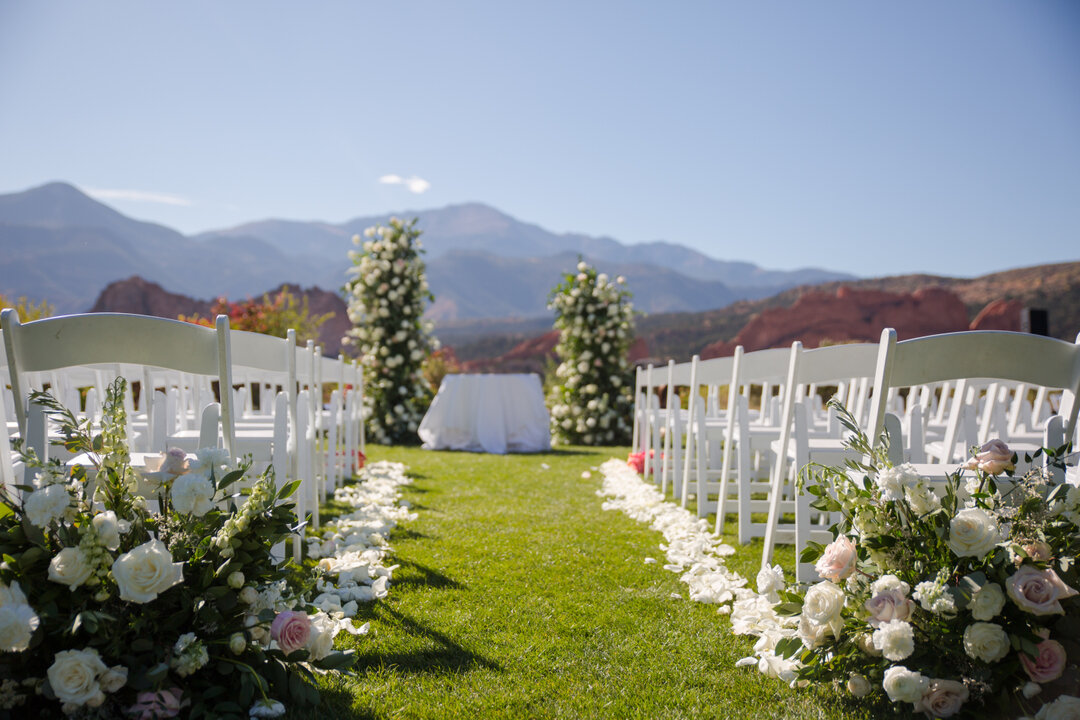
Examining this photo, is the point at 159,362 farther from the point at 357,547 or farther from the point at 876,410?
the point at 876,410

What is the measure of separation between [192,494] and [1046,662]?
6.92ft

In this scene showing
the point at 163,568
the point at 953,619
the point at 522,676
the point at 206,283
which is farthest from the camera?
the point at 206,283

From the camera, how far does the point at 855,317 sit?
24500 mm

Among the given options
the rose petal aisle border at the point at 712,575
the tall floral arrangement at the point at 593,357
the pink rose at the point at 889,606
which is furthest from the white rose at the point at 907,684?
the tall floral arrangement at the point at 593,357

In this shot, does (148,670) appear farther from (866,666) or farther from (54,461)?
(866,666)

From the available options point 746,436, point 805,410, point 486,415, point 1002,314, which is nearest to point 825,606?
point 805,410

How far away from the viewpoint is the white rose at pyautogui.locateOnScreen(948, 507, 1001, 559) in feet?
5.03

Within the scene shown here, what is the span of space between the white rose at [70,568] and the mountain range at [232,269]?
51689 millimetres

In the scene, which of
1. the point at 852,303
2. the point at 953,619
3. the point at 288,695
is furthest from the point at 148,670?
the point at 852,303

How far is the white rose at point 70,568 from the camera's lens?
140 centimetres

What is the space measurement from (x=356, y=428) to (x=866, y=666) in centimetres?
564

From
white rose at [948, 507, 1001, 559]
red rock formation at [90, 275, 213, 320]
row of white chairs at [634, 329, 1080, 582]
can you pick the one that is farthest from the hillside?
white rose at [948, 507, 1001, 559]

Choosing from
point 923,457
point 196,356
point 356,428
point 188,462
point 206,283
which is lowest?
point 356,428

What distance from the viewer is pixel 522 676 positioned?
1942mm
